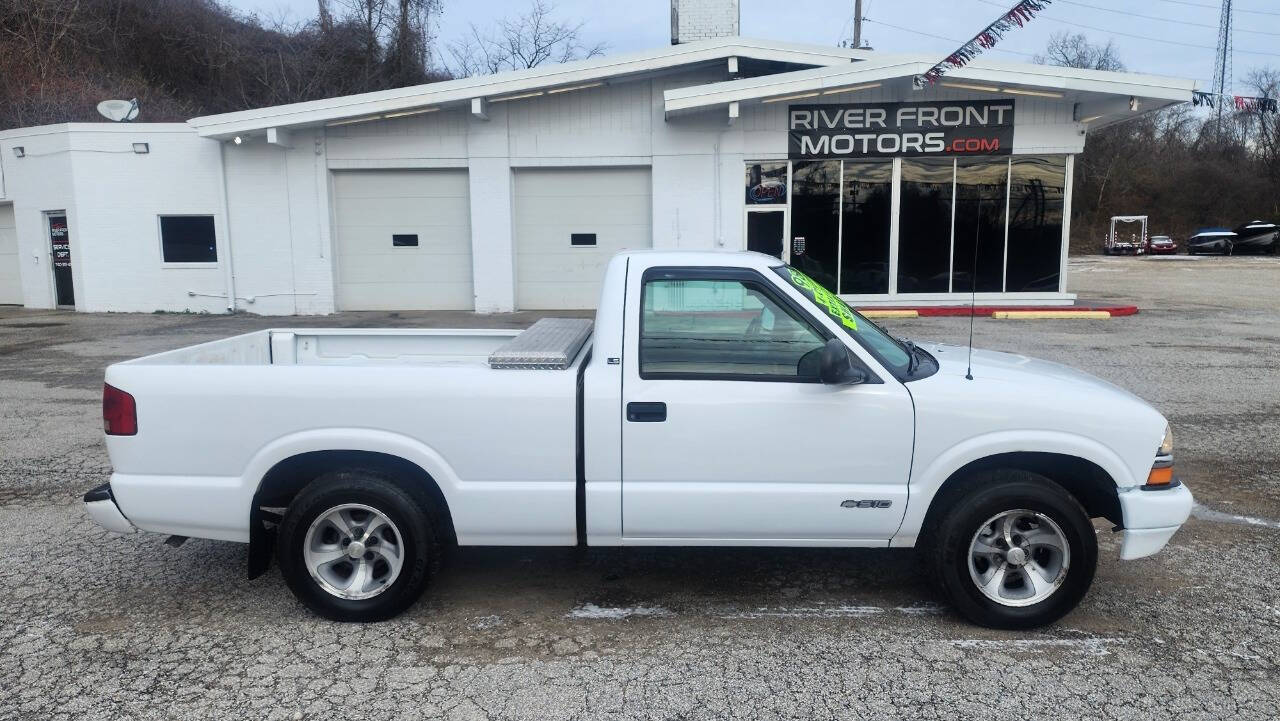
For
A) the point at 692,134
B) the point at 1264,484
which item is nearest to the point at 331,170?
the point at 692,134

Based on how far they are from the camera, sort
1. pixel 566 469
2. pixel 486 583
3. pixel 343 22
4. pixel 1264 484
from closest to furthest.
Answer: pixel 566 469 < pixel 486 583 < pixel 1264 484 < pixel 343 22

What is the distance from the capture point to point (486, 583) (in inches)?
187

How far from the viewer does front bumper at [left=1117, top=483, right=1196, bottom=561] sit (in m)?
4.06

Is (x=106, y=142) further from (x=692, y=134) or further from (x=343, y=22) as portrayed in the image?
(x=343, y=22)

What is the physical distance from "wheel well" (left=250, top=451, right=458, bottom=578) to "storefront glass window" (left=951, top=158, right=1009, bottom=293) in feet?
53.5

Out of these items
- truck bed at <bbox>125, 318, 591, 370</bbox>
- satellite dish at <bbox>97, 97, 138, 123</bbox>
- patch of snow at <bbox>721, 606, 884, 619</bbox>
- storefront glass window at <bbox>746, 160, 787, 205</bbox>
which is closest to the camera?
patch of snow at <bbox>721, 606, 884, 619</bbox>

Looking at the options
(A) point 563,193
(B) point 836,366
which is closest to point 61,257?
(A) point 563,193

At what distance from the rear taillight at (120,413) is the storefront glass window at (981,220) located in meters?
17.0

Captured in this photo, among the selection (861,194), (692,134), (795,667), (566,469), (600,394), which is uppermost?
(692,134)

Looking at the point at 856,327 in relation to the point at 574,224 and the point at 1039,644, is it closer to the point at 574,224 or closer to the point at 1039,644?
the point at 1039,644

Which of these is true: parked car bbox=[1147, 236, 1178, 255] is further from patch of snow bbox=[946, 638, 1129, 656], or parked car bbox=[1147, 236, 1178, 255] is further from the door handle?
the door handle

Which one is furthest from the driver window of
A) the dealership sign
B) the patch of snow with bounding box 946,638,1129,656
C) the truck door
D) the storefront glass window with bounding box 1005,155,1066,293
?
the storefront glass window with bounding box 1005,155,1066,293

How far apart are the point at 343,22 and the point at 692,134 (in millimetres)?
24918

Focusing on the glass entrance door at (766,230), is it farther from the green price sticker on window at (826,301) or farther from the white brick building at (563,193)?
the green price sticker on window at (826,301)
